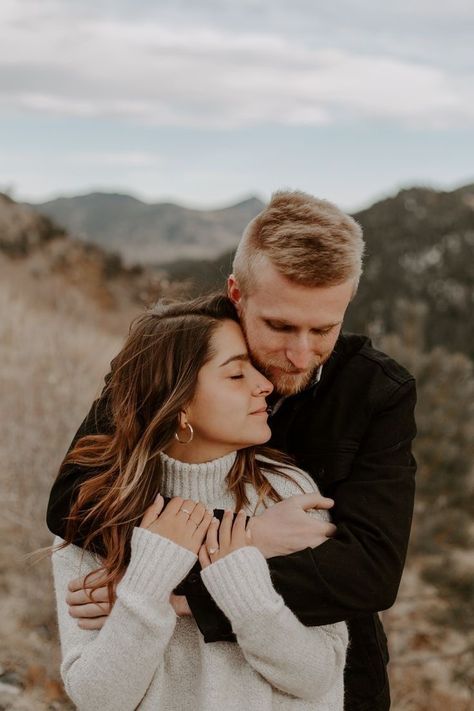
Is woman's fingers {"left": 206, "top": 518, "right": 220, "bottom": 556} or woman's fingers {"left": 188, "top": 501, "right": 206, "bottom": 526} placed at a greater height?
woman's fingers {"left": 188, "top": 501, "right": 206, "bottom": 526}

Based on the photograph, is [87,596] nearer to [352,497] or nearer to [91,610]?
[91,610]

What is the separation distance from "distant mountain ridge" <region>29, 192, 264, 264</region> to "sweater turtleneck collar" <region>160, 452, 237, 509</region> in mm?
30901

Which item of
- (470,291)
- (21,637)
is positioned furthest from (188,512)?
(470,291)

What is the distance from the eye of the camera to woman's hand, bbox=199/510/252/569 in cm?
198

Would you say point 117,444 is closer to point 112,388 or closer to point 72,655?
point 112,388

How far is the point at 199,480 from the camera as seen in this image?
221 cm

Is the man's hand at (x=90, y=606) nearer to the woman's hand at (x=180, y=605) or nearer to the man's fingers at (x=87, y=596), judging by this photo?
the man's fingers at (x=87, y=596)

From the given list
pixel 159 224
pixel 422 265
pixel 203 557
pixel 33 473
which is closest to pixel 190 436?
pixel 203 557

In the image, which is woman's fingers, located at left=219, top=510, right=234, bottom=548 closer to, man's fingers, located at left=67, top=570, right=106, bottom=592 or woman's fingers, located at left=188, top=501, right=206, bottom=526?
woman's fingers, located at left=188, top=501, right=206, bottom=526

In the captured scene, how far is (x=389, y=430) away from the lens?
2191 millimetres

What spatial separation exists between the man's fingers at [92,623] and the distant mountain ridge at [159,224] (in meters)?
31.1

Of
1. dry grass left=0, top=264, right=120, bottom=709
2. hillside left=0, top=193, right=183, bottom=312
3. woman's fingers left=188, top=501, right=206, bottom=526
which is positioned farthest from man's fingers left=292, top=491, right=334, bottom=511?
hillside left=0, top=193, right=183, bottom=312

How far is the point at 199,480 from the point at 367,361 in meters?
0.58

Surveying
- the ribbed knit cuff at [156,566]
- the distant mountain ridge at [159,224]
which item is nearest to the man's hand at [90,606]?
the ribbed knit cuff at [156,566]
